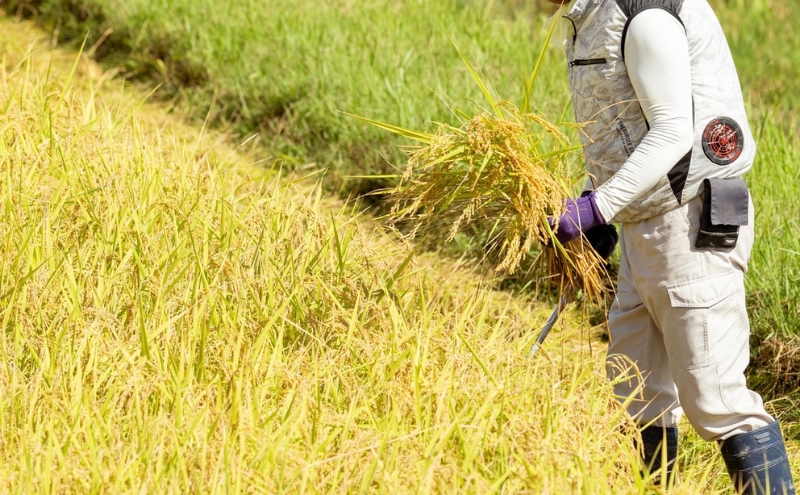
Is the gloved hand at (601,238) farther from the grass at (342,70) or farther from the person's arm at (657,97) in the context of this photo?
the grass at (342,70)

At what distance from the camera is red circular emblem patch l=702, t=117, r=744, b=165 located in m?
2.05

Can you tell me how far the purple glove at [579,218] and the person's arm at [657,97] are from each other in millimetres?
55

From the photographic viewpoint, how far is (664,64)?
1.94 m

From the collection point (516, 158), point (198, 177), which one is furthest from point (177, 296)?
point (516, 158)

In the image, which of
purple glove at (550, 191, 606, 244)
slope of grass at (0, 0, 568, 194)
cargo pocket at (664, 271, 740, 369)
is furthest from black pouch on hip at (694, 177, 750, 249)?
slope of grass at (0, 0, 568, 194)

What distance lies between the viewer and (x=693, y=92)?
204 centimetres

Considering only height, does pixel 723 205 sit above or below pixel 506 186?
above

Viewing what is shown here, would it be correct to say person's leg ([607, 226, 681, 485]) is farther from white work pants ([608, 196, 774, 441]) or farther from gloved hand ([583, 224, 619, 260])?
white work pants ([608, 196, 774, 441])

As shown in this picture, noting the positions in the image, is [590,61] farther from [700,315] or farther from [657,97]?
[700,315]

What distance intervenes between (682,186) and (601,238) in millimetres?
315

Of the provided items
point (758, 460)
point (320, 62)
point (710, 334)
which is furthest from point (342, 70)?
point (758, 460)

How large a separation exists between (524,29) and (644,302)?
10.6 ft

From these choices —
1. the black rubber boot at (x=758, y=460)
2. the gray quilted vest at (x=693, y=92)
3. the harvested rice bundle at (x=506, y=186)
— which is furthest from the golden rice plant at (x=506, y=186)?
the black rubber boot at (x=758, y=460)

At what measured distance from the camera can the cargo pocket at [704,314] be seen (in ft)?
6.89
